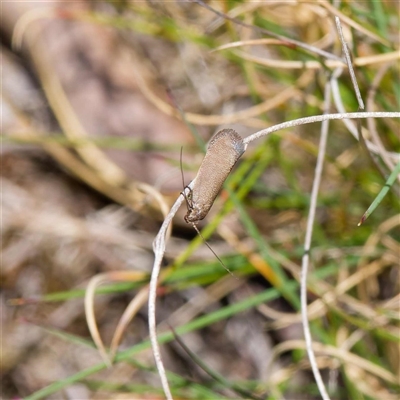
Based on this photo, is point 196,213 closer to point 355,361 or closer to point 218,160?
point 218,160

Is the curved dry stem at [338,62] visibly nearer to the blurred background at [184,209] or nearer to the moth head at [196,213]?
the blurred background at [184,209]

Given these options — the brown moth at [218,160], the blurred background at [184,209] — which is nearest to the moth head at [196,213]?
the brown moth at [218,160]

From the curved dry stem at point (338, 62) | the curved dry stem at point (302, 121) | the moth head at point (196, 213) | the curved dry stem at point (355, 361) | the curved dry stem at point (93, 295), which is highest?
the curved dry stem at point (302, 121)

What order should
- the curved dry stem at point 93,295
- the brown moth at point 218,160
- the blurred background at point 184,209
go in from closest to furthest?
the brown moth at point 218,160 < the curved dry stem at point 93,295 < the blurred background at point 184,209

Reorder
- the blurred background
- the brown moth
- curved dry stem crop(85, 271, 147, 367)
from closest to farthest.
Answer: the brown moth → curved dry stem crop(85, 271, 147, 367) → the blurred background

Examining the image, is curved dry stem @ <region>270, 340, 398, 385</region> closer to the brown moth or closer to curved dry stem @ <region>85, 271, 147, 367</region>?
curved dry stem @ <region>85, 271, 147, 367</region>

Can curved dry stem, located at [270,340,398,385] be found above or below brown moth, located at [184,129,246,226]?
below

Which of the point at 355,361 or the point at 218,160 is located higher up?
the point at 218,160

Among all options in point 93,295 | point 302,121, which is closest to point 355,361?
point 93,295

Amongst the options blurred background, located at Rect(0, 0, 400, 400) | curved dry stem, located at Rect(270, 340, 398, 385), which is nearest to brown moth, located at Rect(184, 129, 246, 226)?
blurred background, located at Rect(0, 0, 400, 400)
